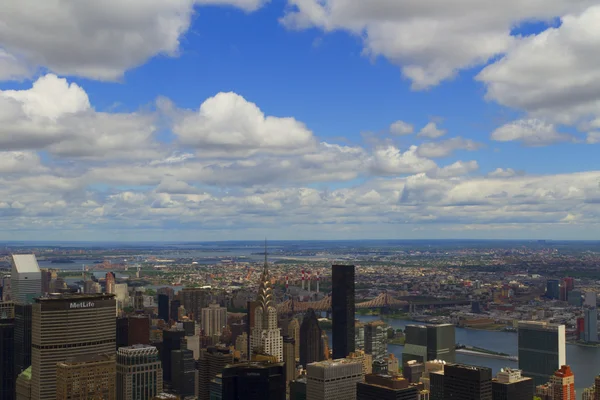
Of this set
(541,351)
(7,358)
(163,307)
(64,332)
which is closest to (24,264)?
(163,307)

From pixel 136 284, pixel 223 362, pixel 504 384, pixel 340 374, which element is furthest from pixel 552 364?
pixel 136 284

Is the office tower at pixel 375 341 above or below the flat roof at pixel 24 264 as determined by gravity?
below

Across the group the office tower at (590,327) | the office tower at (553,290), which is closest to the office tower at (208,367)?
the office tower at (590,327)

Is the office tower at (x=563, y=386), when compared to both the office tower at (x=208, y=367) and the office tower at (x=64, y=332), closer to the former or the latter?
the office tower at (x=208, y=367)

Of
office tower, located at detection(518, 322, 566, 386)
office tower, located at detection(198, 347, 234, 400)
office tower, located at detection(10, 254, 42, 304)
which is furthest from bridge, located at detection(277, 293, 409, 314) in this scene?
office tower, located at detection(518, 322, 566, 386)

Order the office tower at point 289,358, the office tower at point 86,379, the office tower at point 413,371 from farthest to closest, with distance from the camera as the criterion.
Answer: the office tower at point 289,358 < the office tower at point 413,371 < the office tower at point 86,379

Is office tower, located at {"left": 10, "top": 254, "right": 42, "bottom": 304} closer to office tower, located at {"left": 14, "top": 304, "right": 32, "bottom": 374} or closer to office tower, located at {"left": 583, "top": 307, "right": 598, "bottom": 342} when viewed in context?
office tower, located at {"left": 14, "top": 304, "right": 32, "bottom": 374}

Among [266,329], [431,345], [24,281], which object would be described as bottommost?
[431,345]

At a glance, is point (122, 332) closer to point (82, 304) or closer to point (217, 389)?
point (82, 304)
